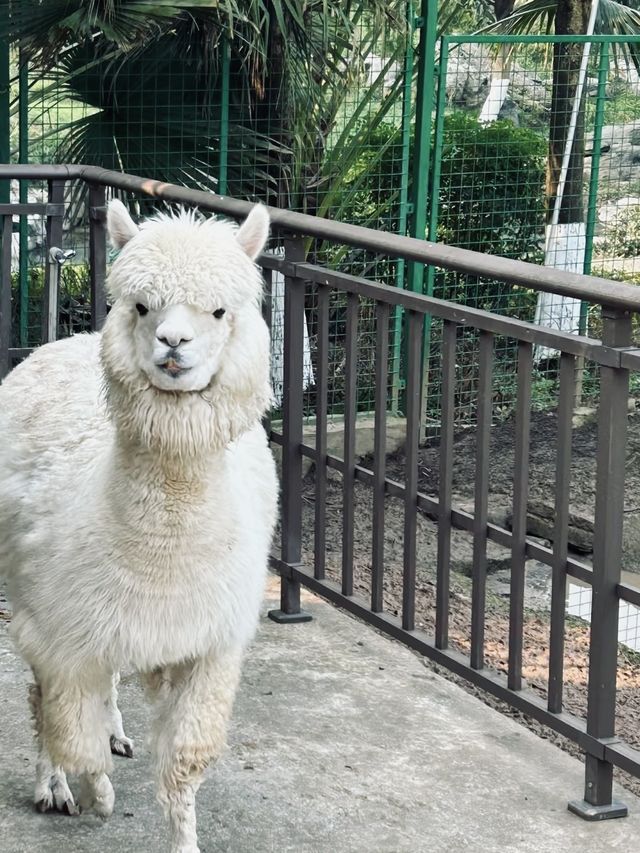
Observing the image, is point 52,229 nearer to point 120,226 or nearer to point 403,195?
point 120,226

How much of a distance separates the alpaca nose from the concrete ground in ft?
4.44

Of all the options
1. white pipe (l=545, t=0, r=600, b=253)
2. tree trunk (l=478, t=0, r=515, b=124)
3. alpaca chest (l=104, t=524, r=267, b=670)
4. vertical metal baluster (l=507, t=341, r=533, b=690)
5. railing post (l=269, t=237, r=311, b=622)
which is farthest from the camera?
white pipe (l=545, t=0, r=600, b=253)

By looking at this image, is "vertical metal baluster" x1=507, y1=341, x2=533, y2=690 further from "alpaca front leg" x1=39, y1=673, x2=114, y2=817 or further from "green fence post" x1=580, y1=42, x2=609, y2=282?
"green fence post" x1=580, y1=42, x2=609, y2=282

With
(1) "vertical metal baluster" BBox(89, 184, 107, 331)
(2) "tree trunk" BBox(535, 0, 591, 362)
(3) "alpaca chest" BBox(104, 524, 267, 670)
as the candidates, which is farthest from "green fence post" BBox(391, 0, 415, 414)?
(3) "alpaca chest" BBox(104, 524, 267, 670)

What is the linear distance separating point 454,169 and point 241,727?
547cm

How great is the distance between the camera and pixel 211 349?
2982 mm

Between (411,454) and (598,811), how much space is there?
121 cm

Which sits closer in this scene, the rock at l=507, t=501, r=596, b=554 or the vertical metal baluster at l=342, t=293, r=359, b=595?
the vertical metal baluster at l=342, t=293, r=359, b=595

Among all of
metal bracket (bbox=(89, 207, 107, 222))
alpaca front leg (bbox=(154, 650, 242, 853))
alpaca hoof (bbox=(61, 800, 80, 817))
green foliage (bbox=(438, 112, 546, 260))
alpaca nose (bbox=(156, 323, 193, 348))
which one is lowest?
alpaca hoof (bbox=(61, 800, 80, 817))

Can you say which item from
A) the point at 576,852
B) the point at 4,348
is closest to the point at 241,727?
the point at 576,852

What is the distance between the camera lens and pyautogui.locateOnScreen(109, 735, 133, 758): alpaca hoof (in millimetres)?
3916

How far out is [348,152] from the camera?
823 cm

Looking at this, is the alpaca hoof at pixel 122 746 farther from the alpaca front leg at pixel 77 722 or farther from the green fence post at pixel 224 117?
the green fence post at pixel 224 117

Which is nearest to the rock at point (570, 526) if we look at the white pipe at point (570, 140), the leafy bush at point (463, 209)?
the leafy bush at point (463, 209)
